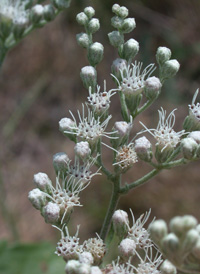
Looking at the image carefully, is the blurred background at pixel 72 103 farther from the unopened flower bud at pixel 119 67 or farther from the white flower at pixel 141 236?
the white flower at pixel 141 236

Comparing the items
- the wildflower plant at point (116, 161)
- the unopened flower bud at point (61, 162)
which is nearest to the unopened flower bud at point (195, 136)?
the wildflower plant at point (116, 161)

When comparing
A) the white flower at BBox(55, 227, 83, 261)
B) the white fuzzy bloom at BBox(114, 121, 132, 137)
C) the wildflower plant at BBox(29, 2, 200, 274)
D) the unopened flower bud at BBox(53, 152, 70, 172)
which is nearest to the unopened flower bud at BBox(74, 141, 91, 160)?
the wildflower plant at BBox(29, 2, 200, 274)

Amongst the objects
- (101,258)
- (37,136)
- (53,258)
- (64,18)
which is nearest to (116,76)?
(101,258)

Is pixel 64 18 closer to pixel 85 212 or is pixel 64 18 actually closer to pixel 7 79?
pixel 7 79

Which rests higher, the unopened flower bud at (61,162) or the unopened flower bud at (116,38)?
the unopened flower bud at (116,38)

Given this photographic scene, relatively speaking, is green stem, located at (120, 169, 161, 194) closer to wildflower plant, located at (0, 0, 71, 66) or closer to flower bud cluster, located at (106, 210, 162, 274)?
flower bud cluster, located at (106, 210, 162, 274)

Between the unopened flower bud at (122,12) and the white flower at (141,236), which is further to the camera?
the unopened flower bud at (122,12)

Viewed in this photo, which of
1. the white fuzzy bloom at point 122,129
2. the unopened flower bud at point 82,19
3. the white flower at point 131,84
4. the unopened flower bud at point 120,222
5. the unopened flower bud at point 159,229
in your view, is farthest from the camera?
the unopened flower bud at point 82,19
